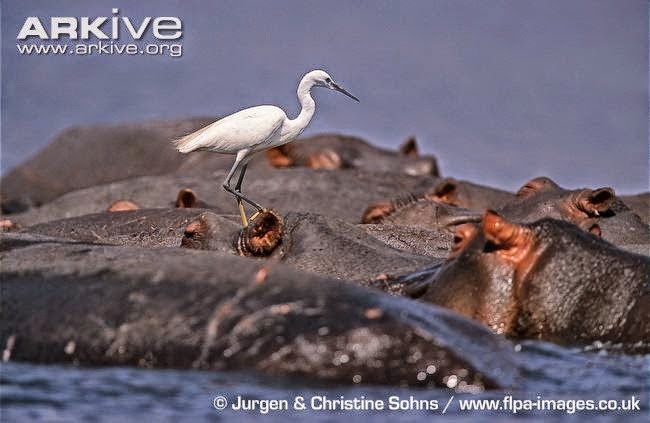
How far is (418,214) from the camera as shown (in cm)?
1270

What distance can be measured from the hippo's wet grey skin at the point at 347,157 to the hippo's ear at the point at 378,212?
5.29 m

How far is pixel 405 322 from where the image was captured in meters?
6.54

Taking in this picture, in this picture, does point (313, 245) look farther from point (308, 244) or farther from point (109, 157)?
point (109, 157)

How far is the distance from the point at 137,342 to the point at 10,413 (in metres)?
0.89

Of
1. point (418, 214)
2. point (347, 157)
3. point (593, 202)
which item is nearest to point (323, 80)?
point (418, 214)

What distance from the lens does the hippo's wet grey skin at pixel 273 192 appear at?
14852 mm

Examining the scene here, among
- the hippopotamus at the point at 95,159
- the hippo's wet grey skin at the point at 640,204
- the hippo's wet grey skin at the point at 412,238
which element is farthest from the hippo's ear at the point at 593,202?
the hippopotamus at the point at 95,159

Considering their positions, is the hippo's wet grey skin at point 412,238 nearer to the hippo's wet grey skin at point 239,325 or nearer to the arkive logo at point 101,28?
the arkive logo at point 101,28

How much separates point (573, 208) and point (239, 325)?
526 cm

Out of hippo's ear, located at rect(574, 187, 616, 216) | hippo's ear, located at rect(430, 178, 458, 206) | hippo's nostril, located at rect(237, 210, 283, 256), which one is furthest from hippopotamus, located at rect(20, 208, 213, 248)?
hippo's ear, located at rect(430, 178, 458, 206)

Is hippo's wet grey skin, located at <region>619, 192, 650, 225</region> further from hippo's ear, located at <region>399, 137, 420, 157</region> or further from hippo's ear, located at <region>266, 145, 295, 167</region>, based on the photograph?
hippo's ear, located at <region>399, 137, 420, 157</region>

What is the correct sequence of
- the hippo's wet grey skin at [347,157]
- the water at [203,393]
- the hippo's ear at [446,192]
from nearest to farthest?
the water at [203,393] → the hippo's ear at [446,192] → the hippo's wet grey skin at [347,157]

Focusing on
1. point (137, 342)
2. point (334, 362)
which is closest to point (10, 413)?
point (137, 342)

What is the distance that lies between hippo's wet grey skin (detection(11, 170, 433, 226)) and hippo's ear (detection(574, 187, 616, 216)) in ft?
11.6
